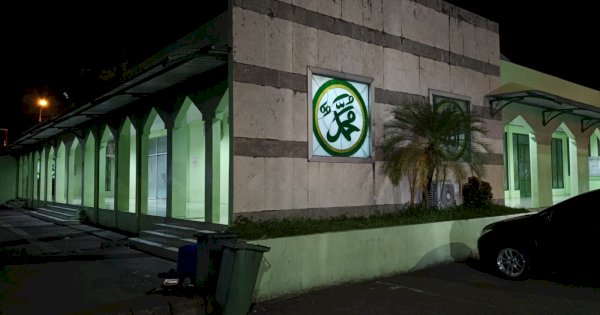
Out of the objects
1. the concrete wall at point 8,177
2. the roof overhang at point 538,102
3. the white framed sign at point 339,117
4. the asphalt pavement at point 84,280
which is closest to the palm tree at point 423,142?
the white framed sign at point 339,117

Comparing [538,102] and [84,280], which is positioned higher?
[538,102]

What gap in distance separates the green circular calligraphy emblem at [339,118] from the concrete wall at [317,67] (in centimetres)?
31

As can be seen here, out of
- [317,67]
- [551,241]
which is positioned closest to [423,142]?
[317,67]

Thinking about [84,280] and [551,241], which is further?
[551,241]

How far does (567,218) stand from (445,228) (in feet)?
8.66

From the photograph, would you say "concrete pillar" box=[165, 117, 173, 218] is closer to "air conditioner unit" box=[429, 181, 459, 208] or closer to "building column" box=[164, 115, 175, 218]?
"building column" box=[164, 115, 175, 218]

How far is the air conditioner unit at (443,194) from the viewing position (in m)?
11.5

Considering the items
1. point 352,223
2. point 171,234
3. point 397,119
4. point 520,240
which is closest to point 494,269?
point 520,240

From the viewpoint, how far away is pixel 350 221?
30.8ft

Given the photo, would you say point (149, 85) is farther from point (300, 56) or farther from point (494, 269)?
point (494, 269)

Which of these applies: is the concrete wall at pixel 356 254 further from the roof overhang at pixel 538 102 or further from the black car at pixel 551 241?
the roof overhang at pixel 538 102

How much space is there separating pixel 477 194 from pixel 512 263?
442cm

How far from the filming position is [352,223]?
9.05 m

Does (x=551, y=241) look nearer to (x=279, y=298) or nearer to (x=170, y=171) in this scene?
(x=279, y=298)
